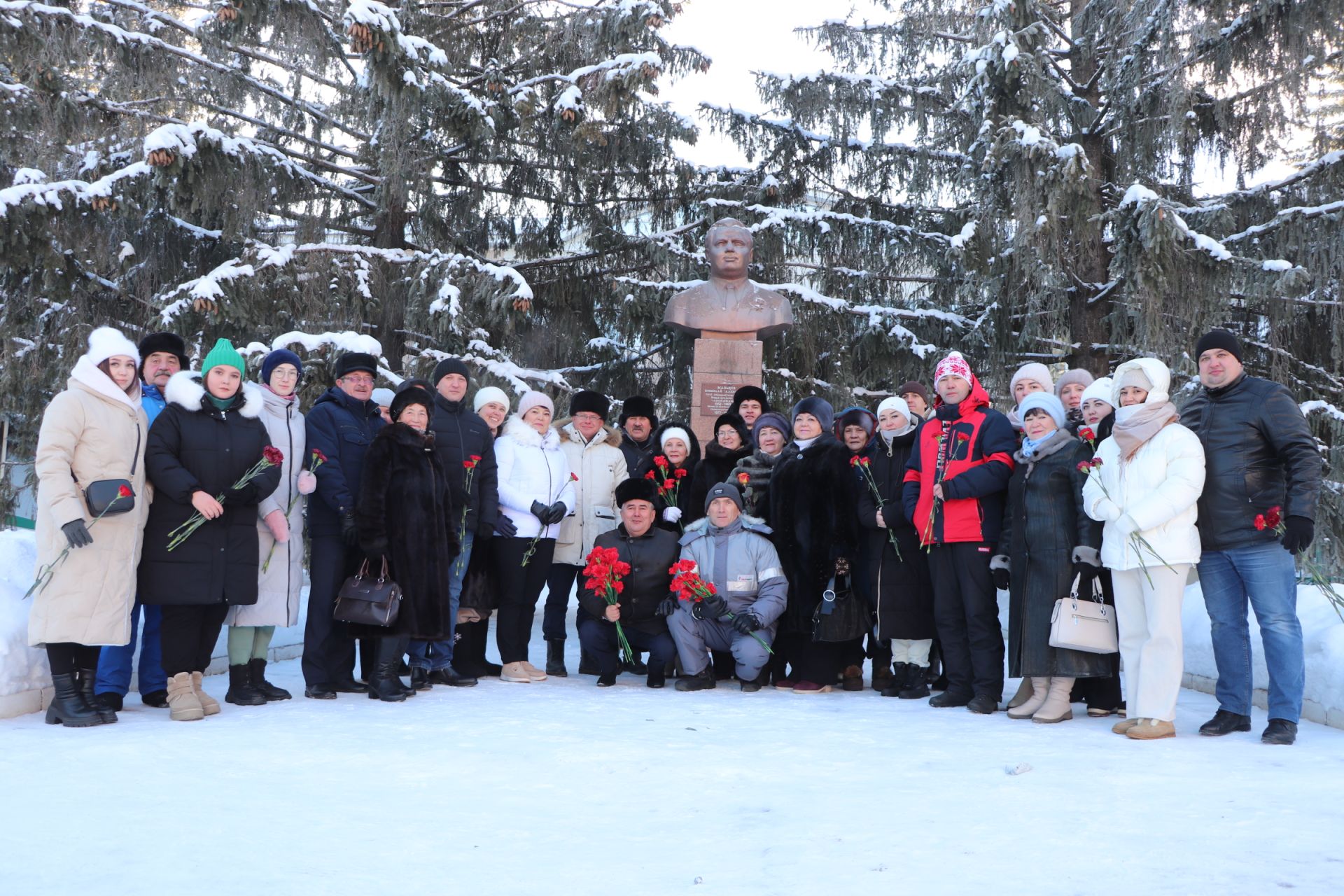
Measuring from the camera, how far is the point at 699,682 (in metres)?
5.93

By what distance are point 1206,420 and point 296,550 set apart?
4.15 meters

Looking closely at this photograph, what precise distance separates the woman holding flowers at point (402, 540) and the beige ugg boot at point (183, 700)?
848mm

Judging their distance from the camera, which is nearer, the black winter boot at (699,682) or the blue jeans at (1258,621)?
the blue jeans at (1258,621)

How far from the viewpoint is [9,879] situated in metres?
2.50

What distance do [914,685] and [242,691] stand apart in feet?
10.9

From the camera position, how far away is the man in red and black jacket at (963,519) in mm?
5301

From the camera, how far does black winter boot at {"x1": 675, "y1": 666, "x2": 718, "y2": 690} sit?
5.91 m

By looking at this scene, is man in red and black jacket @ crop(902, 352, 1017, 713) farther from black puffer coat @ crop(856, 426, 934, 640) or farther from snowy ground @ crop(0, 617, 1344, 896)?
snowy ground @ crop(0, 617, 1344, 896)

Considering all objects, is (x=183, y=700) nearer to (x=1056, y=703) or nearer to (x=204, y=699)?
(x=204, y=699)

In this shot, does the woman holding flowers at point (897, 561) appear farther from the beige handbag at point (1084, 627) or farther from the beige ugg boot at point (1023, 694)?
the beige handbag at point (1084, 627)

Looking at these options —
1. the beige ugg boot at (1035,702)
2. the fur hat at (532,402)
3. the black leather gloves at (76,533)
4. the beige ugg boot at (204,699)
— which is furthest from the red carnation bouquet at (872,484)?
the black leather gloves at (76,533)

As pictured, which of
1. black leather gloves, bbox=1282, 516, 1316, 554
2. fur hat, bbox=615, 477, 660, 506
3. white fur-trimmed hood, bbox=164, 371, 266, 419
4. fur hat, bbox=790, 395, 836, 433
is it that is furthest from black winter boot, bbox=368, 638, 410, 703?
black leather gloves, bbox=1282, 516, 1316, 554

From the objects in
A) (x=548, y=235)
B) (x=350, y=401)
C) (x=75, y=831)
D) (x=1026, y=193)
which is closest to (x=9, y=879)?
(x=75, y=831)

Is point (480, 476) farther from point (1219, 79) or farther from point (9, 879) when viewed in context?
point (1219, 79)
